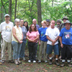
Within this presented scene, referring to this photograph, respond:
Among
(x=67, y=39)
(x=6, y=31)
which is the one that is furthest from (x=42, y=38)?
(x=6, y=31)

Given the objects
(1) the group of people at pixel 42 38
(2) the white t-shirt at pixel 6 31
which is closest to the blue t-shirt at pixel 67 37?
(1) the group of people at pixel 42 38

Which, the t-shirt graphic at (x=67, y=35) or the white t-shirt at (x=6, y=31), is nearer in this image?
the t-shirt graphic at (x=67, y=35)

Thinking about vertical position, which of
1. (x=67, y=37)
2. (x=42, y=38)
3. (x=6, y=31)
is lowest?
(x=42, y=38)

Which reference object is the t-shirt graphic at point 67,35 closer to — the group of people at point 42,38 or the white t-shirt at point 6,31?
the group of people at point 42,38

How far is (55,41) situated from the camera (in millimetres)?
5016

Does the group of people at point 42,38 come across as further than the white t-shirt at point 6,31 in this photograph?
No

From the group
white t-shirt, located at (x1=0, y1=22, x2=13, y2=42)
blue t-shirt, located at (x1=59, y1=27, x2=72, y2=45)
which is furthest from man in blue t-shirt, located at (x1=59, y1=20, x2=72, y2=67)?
white t-shirt, located at (x1=0, y1=22, x2=13, y2=42)

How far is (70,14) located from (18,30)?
4850mm

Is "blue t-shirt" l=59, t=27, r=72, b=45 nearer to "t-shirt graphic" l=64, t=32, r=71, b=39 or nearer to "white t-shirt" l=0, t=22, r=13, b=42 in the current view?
"t-shirt graphic" l=64, t=32, r=71, b=39

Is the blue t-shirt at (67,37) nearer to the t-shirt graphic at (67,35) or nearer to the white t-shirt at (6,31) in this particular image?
the t-shirt graphic at (67,35)

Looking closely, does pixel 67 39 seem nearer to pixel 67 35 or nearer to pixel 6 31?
pixel 67 35

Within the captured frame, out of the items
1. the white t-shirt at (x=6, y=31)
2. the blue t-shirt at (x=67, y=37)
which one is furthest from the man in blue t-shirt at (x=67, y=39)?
the white t-shirt at (x=6, y=31)

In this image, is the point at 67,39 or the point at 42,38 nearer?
the point at 67,39

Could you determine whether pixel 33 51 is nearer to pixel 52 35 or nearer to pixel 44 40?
pixel 44 40
